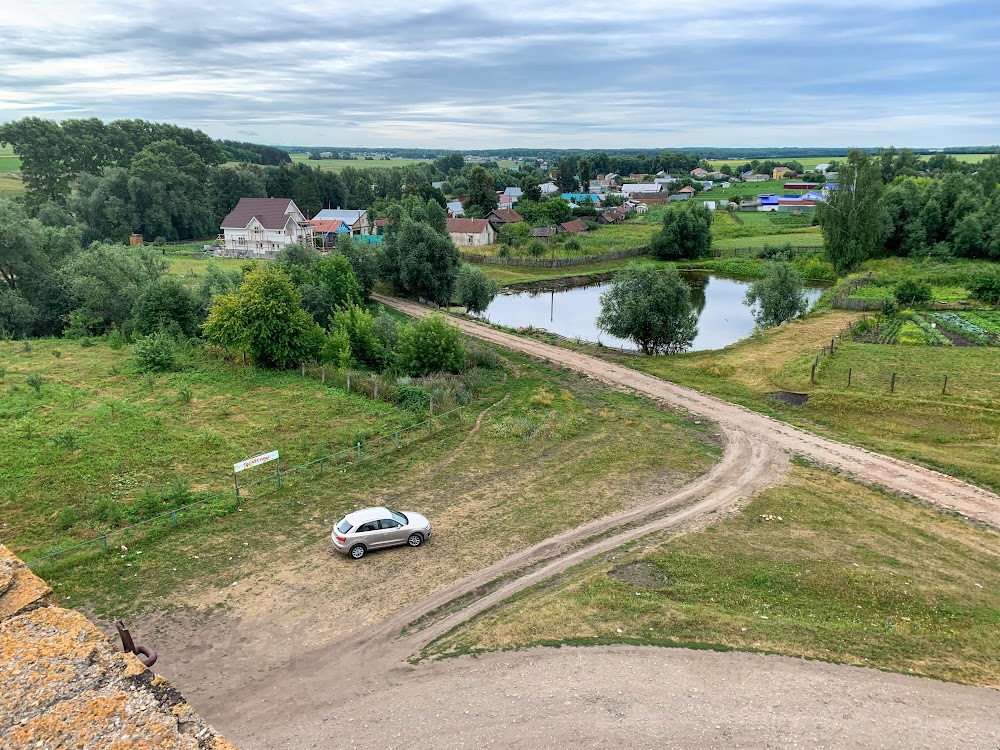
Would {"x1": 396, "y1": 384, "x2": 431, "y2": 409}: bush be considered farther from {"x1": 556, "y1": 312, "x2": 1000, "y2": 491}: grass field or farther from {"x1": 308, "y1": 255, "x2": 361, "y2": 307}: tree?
{"x1": 308, "y1": 255, "x2": 361, "y2": 307}: tree

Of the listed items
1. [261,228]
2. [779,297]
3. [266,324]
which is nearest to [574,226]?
[261,228]

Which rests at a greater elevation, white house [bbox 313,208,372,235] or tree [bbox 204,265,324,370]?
white house [bbox 313,208,372,235]

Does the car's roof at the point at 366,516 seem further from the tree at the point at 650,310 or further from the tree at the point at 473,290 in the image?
the tree at the point at 473,290

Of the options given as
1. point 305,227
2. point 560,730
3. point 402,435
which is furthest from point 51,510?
point 305,227

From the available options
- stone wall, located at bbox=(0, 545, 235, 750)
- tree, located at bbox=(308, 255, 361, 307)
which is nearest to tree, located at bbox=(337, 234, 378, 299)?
tree, located at bbox=(308, 255, 361, 307)

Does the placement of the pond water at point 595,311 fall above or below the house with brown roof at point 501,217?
below

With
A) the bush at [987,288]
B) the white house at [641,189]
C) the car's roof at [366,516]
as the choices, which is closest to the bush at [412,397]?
the car's roof at [366,516]

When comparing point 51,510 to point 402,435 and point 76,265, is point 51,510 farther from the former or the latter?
point 76,265
